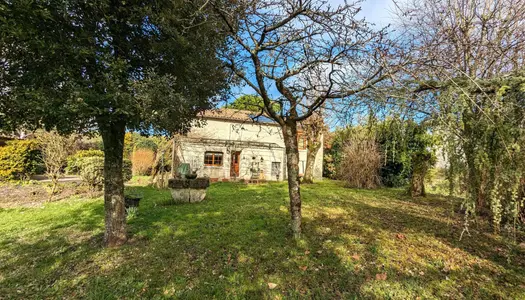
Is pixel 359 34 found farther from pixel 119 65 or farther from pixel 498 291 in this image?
pixel 498 291

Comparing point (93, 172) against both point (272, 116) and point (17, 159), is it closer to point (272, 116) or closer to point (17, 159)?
point (17, 159)

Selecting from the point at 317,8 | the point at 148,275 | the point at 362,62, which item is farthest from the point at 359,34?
the point at 148,275

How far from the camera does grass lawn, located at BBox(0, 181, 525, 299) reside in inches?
126

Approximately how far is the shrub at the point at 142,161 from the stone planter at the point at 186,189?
436 inches

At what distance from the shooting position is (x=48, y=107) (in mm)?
2998

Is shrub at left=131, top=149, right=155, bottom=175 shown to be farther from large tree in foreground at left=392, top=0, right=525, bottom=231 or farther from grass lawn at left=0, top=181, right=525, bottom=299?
large tree in foreground at left=392, top=0, right=525, bottom=231

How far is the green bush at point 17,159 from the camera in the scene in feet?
39.2

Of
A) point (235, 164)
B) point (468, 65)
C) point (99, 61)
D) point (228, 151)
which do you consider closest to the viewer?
point (99, 61)

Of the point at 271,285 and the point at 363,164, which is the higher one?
the point at 363,164

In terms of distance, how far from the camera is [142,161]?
59.3ft

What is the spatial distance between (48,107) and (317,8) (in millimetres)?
4188

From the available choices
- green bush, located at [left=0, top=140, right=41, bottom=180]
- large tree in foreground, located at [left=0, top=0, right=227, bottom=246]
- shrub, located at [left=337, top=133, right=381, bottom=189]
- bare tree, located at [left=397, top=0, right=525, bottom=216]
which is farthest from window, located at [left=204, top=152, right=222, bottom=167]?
bare tree, located at [left=397, top=0, right=525, bottom=216]

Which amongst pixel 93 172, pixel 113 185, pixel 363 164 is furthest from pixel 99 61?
pixel 363 164

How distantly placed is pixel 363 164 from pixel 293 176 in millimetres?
10918
